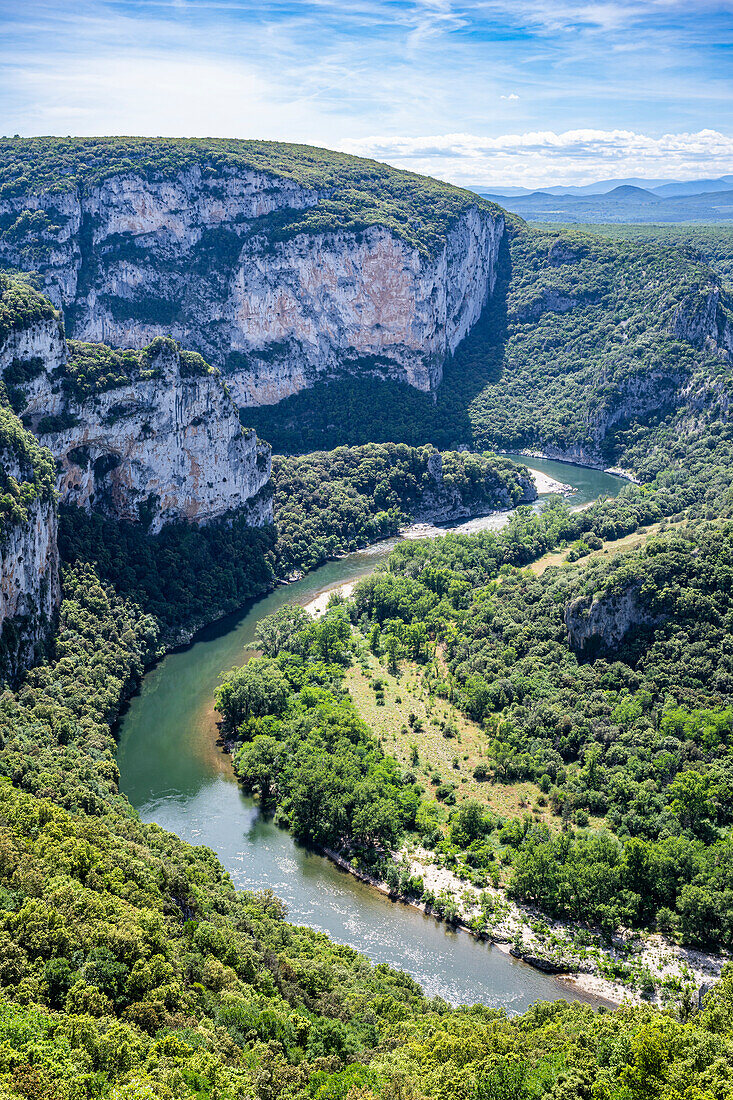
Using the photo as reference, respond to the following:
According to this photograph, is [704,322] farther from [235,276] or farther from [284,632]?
[284,632]

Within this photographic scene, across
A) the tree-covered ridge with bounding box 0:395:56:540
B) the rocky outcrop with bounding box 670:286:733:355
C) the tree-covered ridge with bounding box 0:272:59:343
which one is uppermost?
the rocky outcrop with bounding box 670:286:733:355

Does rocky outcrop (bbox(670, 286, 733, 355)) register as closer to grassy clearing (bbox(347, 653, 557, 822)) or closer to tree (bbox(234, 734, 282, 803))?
grassy clearing (bbox(347, 653, 557, 822))

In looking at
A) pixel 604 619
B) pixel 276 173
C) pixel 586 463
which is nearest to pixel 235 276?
pixel 276 173

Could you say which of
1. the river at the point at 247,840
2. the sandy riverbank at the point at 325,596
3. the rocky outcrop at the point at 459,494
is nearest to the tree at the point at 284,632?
the river at the point at 247,840

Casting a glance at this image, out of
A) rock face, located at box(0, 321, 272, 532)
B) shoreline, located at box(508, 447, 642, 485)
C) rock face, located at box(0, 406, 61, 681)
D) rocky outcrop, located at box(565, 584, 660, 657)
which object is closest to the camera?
rock face, located at box(0, 406, 61, 681)

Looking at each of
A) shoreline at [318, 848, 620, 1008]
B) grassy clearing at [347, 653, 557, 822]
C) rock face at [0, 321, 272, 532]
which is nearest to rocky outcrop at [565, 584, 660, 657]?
grassy clearing at [347, 653, 557, 822]
